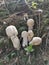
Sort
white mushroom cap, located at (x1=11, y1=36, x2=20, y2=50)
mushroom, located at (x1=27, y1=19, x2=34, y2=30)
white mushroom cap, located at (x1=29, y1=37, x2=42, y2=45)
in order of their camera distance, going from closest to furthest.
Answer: white mushroom cap, located at (x1=29, y1=37, x2=42, y2=45) → white mushroom cap, located at (x1=11, y1=36, x2=20, y2=50) → mushroom, located at (x1=27, y1=19, x2=34, y2=30)

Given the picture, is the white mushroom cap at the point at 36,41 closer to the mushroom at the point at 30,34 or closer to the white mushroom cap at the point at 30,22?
the mushroom at the point at 30,34

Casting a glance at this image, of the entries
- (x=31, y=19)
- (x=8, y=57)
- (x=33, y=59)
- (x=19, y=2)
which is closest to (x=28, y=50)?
(x=33, y=59)

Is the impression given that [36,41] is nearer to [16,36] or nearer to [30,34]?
[30,34]

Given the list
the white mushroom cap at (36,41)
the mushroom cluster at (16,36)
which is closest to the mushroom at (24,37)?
the mushroom cluster at (16,36)

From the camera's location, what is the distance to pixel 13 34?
7.95ft

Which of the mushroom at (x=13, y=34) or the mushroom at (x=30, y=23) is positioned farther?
the mushroom at (x=30, y=23)

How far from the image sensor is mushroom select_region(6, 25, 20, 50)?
2400 mm

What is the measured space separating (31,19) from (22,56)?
495mm

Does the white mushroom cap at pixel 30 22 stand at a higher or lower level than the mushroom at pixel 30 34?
higher

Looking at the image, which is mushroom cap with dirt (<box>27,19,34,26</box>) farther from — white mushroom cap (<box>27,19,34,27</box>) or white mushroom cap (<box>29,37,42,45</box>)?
white mushroom cap (<box>29,37,42,45</box>)

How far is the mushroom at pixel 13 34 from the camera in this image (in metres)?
2.40

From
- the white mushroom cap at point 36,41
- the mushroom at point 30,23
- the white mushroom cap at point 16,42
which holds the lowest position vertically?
the white mushroom cap at point 16,42

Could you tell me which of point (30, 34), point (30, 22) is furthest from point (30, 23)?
point (30, 34)

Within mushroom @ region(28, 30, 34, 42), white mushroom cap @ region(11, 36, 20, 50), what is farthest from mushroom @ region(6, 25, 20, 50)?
mushroom @ region(28, 30, 34, 42)
